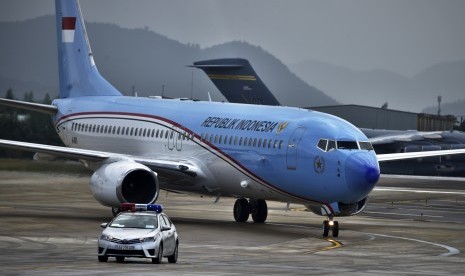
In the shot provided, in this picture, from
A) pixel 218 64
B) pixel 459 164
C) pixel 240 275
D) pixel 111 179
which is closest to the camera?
pixel 240 275

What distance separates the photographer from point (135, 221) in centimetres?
3009

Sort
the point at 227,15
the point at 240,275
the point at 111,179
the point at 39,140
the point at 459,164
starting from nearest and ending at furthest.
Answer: the point at 240,275, the point at 111,179, the point at 39,140, the point at 459,164, the point at 227,15

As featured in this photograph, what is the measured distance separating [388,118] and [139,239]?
6981 cm

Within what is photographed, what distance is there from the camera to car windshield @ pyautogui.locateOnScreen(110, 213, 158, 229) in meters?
29.7

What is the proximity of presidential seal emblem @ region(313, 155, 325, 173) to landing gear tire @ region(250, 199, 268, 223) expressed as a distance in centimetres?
638

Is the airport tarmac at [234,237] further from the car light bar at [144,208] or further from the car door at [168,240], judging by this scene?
the car light bar at [144,208]

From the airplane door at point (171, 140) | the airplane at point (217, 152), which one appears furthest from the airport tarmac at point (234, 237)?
the airplane door at point (171, 140)

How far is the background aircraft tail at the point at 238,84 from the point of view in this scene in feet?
234

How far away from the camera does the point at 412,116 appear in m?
97.0

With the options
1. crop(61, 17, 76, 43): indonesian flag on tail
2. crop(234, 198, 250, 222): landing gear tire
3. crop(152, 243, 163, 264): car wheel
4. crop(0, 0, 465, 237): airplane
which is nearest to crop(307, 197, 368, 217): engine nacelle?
crop(0, 0, 465, 237): airplane

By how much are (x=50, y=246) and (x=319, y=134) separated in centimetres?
1087

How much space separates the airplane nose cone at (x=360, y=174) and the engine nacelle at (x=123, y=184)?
7.78m

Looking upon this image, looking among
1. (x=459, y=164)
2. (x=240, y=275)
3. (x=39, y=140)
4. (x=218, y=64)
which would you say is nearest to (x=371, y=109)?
(x=459, y=164)

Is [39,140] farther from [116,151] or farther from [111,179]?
[111,179]
